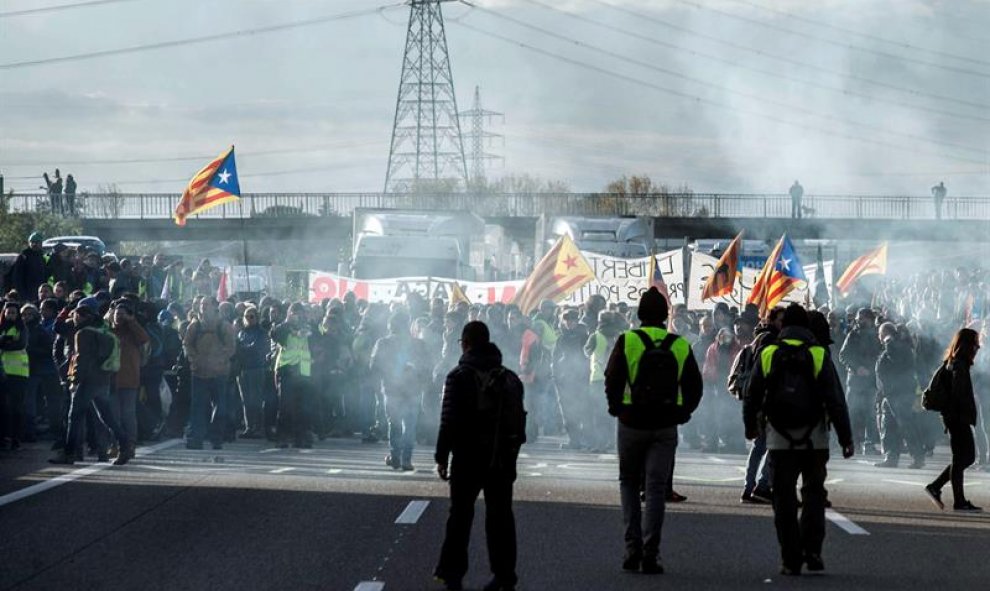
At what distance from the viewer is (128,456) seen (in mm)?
19781

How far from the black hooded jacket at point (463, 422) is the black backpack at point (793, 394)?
6.94 ft

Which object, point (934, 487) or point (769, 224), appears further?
point (769, 224)

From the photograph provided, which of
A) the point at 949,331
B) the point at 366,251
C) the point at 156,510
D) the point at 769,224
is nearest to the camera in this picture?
the point at 156,510

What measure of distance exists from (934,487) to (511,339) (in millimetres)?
10101

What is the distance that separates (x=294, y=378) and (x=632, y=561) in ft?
39.9

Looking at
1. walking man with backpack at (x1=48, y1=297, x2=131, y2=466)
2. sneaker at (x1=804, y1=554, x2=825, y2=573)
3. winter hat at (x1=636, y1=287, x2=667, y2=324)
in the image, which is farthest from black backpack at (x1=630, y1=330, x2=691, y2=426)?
walking man with backpack at (x1=48, y1=297, x2=131, y2=466)

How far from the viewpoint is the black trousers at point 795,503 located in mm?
11844

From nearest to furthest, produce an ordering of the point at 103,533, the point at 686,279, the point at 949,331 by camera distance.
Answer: the point at 103,533 → the point at 949,331 → the point at 686,279

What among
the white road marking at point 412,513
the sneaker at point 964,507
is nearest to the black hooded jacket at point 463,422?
the white road marking at point 412,513

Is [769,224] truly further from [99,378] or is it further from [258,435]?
[99,378]

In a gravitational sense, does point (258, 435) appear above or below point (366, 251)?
below

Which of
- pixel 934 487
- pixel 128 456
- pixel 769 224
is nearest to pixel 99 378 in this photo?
pixel 128 456

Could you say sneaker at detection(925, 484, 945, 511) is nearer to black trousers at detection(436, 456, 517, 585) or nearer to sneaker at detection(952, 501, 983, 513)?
sneaker at detection(952, 501, 983, 513)

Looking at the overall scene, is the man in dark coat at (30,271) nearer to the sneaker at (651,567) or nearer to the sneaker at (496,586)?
the sneaker at (651,567)
